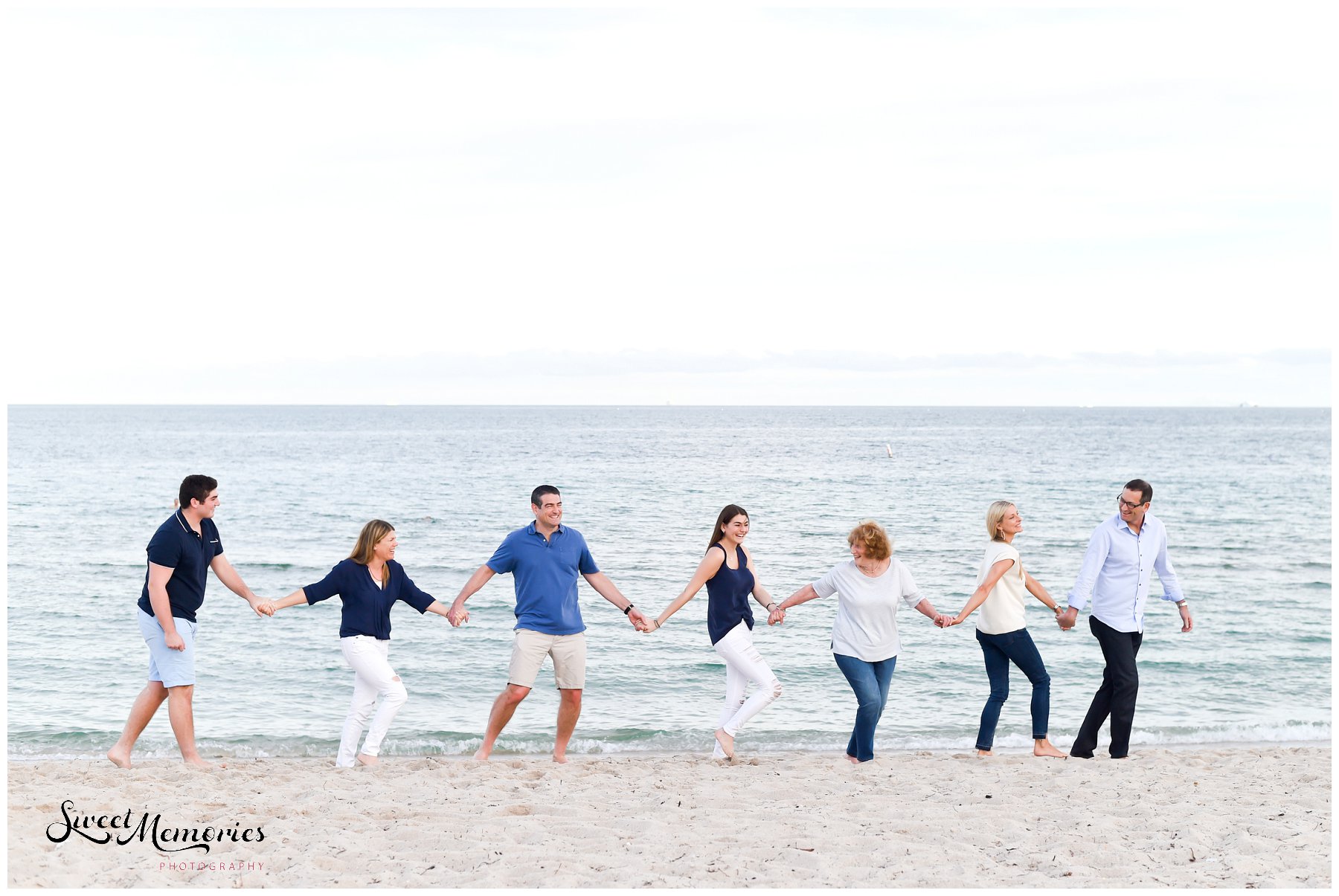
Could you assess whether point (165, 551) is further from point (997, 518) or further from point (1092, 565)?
point (1092, 565)

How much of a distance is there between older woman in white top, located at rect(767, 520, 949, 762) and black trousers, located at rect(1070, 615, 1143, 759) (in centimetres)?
140

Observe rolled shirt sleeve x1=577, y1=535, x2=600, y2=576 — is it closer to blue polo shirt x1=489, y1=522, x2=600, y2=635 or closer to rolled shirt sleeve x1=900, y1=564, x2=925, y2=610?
blue polo shirt x1=489, y1=522, x2=600, y2=635

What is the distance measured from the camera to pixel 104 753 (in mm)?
9852

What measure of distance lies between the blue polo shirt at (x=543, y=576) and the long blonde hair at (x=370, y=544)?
2.41ft

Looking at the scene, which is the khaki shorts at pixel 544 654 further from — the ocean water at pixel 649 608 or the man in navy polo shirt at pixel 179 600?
the ocean water at pixel 649 608

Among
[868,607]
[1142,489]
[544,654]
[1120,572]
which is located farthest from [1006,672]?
[544,654]

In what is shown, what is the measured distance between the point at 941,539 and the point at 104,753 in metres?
22.5

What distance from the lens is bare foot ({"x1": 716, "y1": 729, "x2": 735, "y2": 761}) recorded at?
812 centimetres

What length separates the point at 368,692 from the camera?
744 cm

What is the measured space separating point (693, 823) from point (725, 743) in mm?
2008

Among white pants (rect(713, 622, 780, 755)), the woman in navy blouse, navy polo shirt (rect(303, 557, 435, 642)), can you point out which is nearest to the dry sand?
white pants (rect(713, 622, 780, 755))

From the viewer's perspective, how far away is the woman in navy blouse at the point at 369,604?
7.25 m

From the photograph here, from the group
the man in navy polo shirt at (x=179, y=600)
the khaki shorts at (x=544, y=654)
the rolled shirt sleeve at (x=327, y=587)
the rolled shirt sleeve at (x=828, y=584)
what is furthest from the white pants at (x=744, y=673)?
the man in navy polo shirt at (x=179, y=600)

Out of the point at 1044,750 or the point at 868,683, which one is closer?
the point at 868,683
